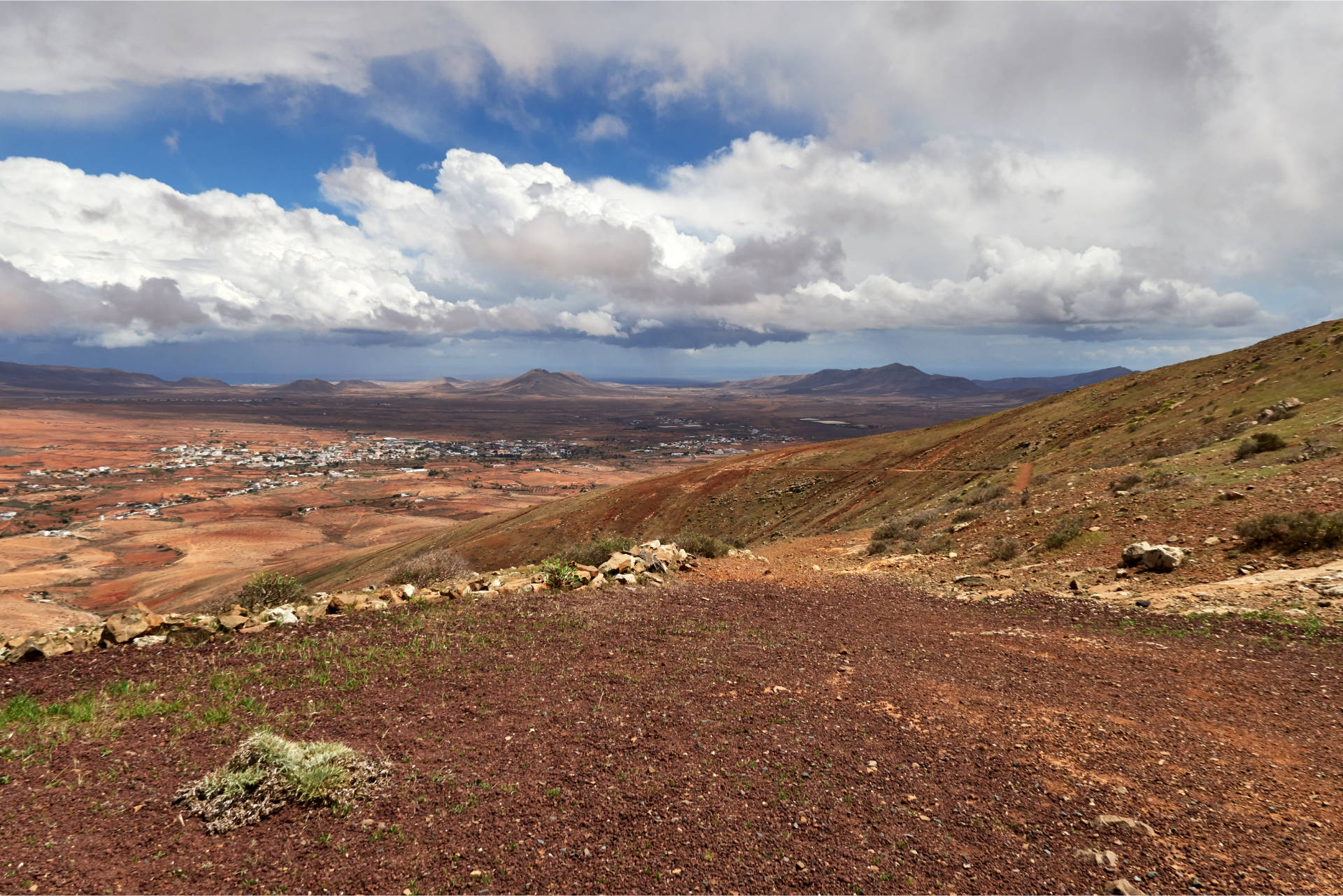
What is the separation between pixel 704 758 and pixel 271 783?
15.8 feet

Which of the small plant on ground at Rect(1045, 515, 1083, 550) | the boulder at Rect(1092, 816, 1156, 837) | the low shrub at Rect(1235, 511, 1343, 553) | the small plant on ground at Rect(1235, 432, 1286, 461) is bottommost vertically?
the boulder at Rect(1092, 816, 1156, 837)

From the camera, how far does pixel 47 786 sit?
6.08m

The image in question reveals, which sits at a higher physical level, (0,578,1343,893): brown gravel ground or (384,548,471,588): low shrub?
(0,578,1343,893): brown gravel ground

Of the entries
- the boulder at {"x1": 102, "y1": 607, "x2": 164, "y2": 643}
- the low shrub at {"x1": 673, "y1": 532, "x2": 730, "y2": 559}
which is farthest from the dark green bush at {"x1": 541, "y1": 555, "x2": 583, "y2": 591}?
the boulder at {"x1": 102, "y1": 607, "x2": 164, "y2": 643}

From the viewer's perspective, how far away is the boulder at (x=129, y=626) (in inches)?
410

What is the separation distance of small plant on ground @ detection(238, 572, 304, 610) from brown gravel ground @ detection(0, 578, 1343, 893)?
413 centimetres

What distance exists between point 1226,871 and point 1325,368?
33.5 meters

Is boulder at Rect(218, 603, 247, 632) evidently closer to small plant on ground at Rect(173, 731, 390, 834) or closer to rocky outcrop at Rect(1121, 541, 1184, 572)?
small plant on ground at Rect(173, 731, 390, 834)

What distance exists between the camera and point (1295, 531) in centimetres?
1261

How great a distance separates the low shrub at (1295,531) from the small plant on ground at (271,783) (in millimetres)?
18299

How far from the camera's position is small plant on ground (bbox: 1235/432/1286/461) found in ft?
60.4

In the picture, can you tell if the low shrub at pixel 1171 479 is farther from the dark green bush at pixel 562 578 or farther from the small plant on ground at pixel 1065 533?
the dark green bush at pixel 562 578

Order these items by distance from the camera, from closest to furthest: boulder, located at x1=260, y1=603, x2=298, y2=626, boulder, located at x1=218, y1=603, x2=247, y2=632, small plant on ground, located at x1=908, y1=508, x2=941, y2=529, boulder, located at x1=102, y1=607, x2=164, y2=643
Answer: boulder, located at x1=102, y1=607, x2=164, y2=643, boulder, located at x1=218, y1=603, x2=247, y2=632, boulder, located at x1=260, y1=603, x2=298, y2=626, small plant on ground, located at x1=908, y1=508, x2=941, y2=529

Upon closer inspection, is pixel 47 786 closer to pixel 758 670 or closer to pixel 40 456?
pixel 758 670
